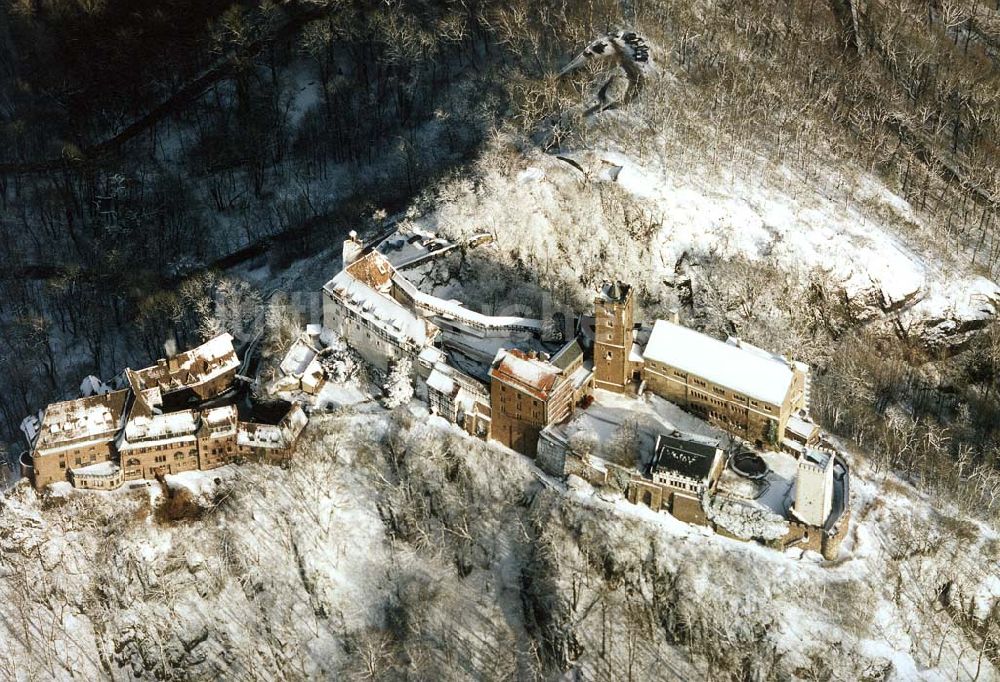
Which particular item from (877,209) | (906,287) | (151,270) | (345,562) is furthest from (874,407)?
(151,270)

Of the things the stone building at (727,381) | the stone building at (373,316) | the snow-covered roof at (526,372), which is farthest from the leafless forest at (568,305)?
the stone building at (727,381)

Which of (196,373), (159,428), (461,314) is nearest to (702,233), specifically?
(461,314)

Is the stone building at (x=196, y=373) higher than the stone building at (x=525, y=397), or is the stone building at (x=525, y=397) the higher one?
the stone building at (x=525, y=397)

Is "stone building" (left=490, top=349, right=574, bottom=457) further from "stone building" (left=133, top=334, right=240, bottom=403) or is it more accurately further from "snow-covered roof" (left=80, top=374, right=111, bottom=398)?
"snow-covered roof" (left=80, top=374, right=111, bottom=398)

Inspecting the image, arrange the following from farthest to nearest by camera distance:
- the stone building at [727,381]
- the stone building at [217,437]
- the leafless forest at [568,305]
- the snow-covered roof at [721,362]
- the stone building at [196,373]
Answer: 1. the stone building at [196,373]
2. the stone building at [217,437]
3. the stone building at [727,381]
4. the snow-covered roof at [721,362]
5. the leafless forest at [568,305]

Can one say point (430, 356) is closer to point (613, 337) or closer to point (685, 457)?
point (613, 337)

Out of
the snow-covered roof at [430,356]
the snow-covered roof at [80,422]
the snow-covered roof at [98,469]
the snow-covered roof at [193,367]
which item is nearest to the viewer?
the snow-covered roof at [80,422]

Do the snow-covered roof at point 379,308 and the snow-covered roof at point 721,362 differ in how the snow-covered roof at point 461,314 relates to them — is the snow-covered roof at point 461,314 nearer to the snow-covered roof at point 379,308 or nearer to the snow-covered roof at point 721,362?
the snow-covered roof at point 379,308
